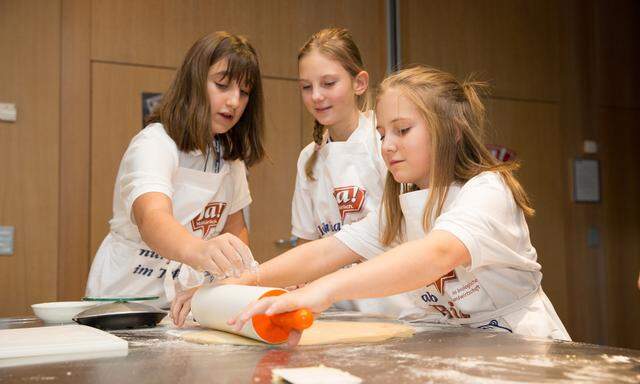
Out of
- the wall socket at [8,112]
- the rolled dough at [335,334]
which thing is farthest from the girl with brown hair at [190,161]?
the wall socket at [8,112]

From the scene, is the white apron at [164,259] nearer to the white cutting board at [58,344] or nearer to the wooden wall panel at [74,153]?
the white cutting board at [58,344]

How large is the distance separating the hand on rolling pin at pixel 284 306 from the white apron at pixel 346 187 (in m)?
0.73

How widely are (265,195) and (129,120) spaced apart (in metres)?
0.75

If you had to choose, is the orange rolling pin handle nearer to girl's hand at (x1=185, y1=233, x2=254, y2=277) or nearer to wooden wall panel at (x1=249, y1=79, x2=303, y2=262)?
girl's hand at (x1=185, y1=233, x2=254, y2=277)

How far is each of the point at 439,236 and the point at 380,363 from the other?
0.38 m

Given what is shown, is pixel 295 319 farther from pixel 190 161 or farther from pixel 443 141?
pixel 190 161

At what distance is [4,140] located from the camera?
9.78ft

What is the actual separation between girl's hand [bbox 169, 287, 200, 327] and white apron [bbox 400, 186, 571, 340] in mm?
473

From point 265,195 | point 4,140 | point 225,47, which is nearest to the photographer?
point 225,47

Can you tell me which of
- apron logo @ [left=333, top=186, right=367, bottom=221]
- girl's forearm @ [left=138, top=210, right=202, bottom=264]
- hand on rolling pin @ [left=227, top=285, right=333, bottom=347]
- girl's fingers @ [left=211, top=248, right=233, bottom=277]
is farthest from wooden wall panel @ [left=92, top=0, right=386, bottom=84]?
hand on rolling pin @ [left=227, top=285, right=333, bottom=347]

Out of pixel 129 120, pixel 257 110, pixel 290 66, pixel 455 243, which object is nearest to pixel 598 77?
pixel 290 66

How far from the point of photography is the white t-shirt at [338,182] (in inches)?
74.5

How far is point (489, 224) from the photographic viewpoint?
4.13 feet

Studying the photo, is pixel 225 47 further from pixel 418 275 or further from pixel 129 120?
pixel 129 120
